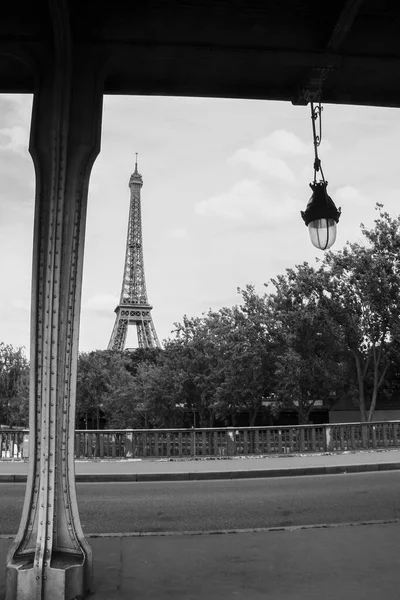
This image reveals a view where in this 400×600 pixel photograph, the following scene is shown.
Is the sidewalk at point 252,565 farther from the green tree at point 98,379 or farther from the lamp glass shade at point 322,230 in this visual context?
the green tree at point 98,379

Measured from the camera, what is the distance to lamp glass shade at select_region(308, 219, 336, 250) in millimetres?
5527

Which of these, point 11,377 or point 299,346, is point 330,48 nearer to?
point 299,346

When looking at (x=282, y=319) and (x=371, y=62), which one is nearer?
(x=371, y=62)

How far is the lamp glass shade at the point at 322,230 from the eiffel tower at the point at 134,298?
6592 cm

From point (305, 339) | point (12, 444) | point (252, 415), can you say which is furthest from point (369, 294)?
point (12, 444)

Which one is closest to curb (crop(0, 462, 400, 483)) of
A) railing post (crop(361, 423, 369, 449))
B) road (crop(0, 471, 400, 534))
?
road (crop(0, 471, 400, 534))

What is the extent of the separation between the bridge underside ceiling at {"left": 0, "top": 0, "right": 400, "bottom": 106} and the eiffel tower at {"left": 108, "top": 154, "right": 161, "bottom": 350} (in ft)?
218

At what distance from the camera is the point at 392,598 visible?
395 cm

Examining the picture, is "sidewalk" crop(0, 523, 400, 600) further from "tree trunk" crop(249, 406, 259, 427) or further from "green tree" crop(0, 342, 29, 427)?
"green tree" crop(0, 342, 29, 427)

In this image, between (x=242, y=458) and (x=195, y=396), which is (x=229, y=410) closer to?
(x=195, y=396)

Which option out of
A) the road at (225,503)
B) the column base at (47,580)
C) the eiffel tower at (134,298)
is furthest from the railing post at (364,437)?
the eiffel tower at (134,298)

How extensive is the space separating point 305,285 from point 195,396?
13657 millimetres

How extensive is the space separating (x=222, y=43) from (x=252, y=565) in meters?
4.26

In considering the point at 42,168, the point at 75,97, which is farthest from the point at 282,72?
the point at 42,168
